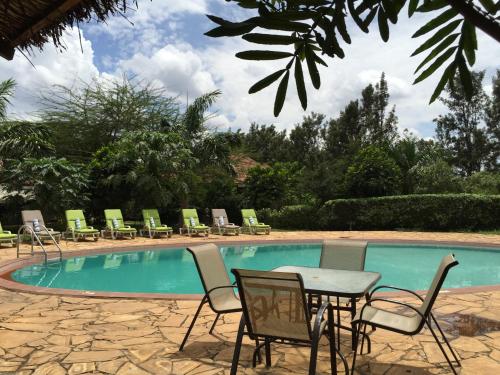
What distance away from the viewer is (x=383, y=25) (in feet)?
4.36

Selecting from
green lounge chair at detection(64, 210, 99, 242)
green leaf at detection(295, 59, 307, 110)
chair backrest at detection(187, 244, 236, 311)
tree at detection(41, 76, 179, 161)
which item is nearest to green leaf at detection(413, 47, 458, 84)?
green leaf at detection(295, 59, 307, 110)

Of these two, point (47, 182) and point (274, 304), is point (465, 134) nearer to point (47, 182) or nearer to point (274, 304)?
point (47, 182)

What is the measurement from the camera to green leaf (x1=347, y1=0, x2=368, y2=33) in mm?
1300

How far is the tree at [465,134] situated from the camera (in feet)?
128

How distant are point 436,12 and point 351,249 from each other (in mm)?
4814

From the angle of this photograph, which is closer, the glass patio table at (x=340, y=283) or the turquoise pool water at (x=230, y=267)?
the glass patio table at (x=340, y=283)

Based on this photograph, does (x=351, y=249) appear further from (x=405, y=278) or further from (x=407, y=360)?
(x=405, y=278)

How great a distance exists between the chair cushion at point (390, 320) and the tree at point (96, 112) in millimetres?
24535

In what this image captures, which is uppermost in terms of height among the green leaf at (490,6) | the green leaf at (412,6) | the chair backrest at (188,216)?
the green leaf at (412,6)

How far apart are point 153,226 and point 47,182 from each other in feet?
14.5

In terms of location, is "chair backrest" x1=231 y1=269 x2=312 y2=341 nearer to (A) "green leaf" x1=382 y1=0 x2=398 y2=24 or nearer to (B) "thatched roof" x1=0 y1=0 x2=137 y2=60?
(B) "thatched roof" x1=0 y1=0 x2=137 y2=60

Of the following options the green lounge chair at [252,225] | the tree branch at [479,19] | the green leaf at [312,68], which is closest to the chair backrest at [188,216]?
the green lounge chair at [252,225]

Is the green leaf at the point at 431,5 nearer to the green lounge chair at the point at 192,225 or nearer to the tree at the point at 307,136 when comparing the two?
the green lounge chair at the point at 192,225

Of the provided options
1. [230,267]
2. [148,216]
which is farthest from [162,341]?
[148,216]
